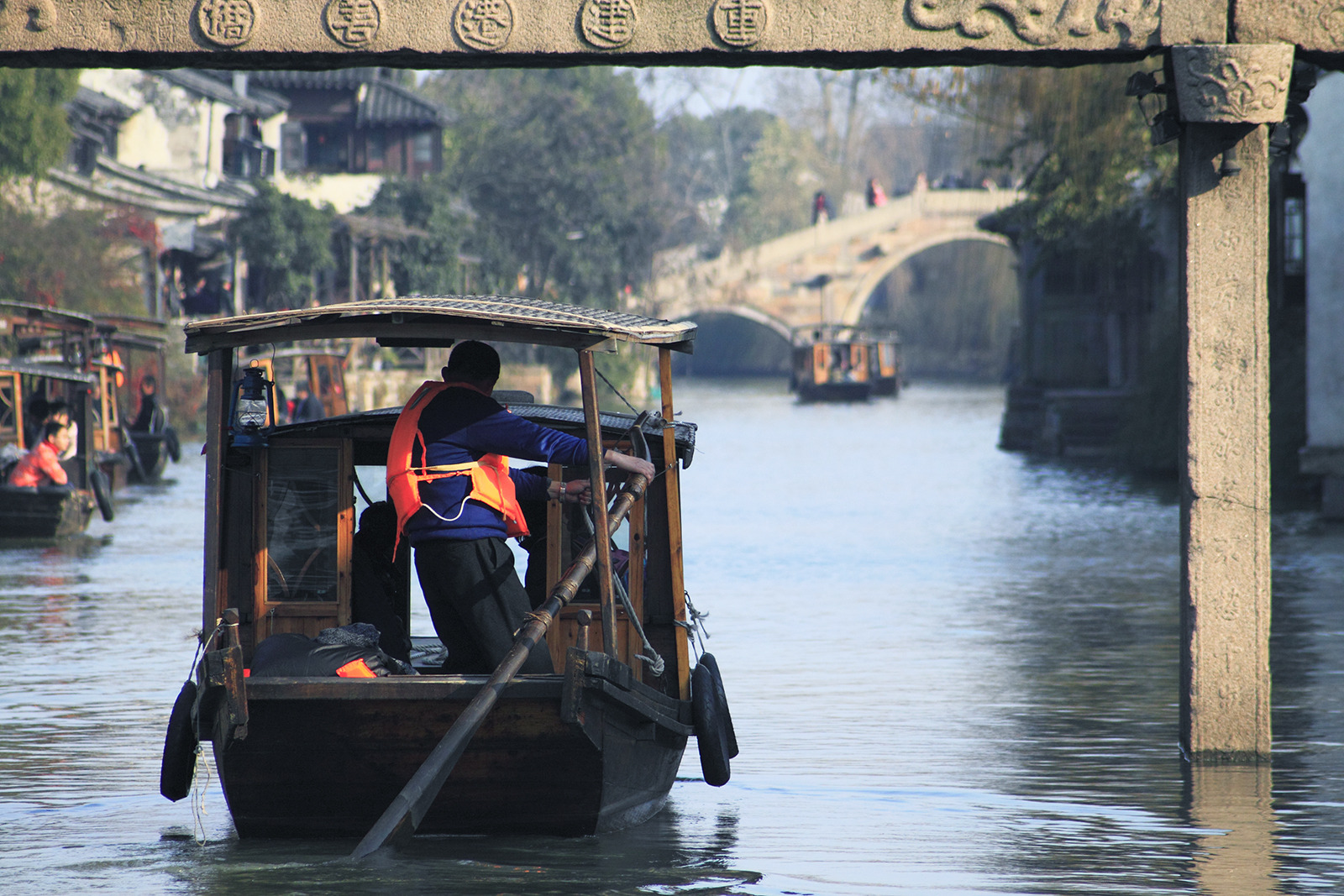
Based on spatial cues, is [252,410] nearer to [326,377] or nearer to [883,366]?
[326,377]

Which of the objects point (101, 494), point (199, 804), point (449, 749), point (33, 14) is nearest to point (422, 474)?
point (449, 749)

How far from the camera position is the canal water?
647 cm

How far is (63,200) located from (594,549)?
98.1ft

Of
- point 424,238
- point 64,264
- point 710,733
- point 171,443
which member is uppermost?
point 424,238

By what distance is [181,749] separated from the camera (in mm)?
6699

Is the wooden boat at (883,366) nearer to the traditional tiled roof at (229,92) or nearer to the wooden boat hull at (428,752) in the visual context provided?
the traditional tiled roof at (229,92)

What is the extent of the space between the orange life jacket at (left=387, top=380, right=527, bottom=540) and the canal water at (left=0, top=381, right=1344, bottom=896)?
3.32ft

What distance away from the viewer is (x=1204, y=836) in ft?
22.7

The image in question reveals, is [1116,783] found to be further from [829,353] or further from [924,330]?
[924,330]

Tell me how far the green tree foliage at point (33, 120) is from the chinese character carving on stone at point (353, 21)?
24.4 metres

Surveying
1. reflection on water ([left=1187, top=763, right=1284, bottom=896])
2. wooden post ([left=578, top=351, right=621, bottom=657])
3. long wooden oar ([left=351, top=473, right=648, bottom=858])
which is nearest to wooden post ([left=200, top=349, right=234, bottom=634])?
long wooden oar ([left=351, top=473, right=648, bottom=858])

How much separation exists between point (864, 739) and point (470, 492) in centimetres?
324

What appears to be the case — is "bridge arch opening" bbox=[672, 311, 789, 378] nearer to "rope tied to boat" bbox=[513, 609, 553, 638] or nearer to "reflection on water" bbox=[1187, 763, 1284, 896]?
"reflection on water" bbox=[1187, 763, 1284, 896]

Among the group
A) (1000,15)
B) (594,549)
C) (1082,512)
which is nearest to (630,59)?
(1000,15)
